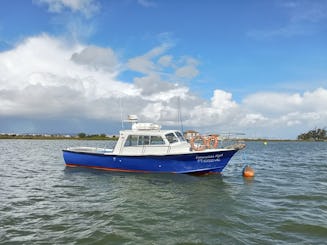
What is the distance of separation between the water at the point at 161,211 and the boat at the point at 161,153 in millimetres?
952

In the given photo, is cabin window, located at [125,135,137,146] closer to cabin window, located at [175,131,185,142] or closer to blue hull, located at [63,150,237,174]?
blue hull, located at [63,150,237,174]

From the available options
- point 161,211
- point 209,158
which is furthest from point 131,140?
point 161,211

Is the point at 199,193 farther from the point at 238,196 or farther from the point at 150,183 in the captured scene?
the point at 150,183

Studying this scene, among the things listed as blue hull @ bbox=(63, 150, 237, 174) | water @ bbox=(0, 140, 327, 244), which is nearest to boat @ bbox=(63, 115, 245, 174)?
blue hull @ bbox=(63, 150, 237, 174)

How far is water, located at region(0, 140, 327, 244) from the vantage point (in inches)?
367

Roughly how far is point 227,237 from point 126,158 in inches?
528

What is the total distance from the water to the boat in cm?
95

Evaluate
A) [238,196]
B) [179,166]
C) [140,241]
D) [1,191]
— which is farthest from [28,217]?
[179,166]

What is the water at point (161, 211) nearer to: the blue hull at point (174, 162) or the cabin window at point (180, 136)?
the blue hull at point (174, 162)

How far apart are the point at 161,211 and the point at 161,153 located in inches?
361

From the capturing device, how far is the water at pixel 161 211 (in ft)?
30.6

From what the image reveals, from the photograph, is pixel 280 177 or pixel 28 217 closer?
pixel 28 217

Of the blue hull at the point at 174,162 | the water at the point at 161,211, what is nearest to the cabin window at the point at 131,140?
the blue hull at the point at 174,162

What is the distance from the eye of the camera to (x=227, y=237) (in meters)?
9.34
